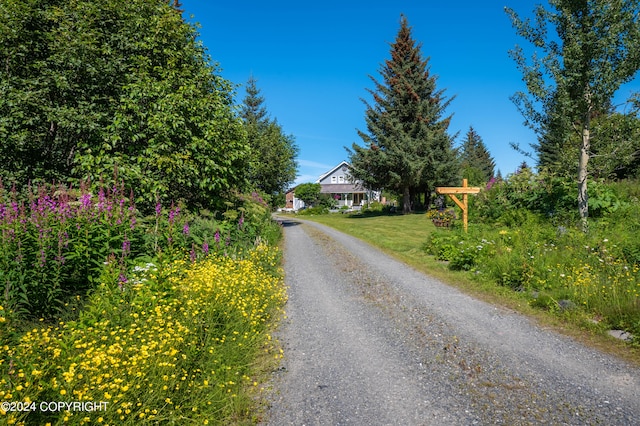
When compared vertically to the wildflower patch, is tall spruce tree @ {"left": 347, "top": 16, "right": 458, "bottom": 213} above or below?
above

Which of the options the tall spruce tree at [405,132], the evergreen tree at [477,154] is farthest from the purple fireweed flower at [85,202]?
the evergreen tree at [477,154]

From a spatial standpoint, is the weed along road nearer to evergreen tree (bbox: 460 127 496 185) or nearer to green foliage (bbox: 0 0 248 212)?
green foliage (bbox: 0 0 248 212)

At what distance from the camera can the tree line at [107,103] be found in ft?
30.8

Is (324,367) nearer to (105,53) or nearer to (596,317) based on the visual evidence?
(596,317)

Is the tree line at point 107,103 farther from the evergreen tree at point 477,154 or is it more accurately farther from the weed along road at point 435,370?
the evergreen tree at point 477,154

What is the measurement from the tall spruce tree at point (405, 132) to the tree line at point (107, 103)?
21308 millimetres

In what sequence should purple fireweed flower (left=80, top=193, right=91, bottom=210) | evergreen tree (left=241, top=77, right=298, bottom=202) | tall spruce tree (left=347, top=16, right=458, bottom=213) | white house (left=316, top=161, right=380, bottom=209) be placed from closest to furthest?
purple fireweed flower (left=80, top=193, right=91, bottom=210), evergreen tree (left=241, top=77, right=298, bottom=202), tall spruce tree (left=347, top=16, right=458, bottom=213), white house (left=316, top=161, right=380, bottom=209)

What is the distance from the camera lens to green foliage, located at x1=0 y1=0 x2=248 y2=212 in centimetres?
940

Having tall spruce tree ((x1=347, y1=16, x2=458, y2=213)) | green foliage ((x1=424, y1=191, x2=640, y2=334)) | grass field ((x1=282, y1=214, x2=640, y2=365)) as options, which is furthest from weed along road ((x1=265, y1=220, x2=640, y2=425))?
tall spruce tree ((x1=347, y1=16, x2=458, y2=213))

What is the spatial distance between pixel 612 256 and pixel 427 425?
7.69m

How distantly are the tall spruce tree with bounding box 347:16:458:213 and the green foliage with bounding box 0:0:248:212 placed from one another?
21460mm

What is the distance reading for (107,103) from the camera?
35.0 feet

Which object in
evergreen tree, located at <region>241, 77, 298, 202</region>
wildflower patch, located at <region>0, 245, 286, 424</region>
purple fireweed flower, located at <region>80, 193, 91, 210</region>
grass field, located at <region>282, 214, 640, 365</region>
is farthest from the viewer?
evergreen tree, located at <region>241, 77, 298, 202</region>

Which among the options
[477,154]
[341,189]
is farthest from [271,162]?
[477,154]
